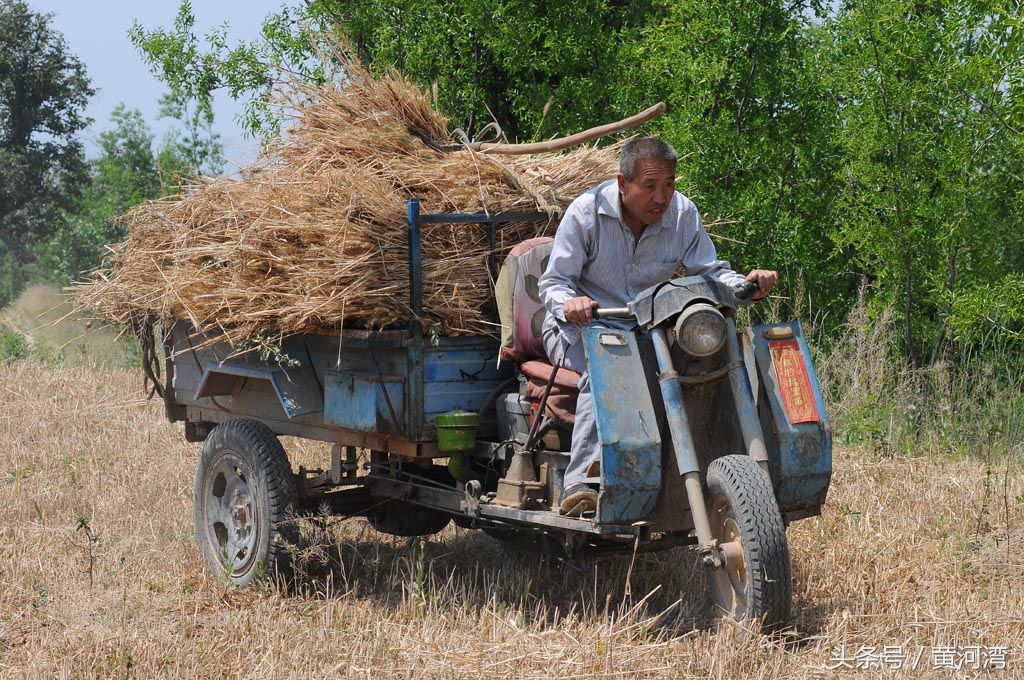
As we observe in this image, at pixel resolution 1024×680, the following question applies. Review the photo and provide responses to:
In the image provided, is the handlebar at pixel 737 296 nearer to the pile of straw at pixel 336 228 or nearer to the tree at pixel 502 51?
the pile of straw at pixel 336 228

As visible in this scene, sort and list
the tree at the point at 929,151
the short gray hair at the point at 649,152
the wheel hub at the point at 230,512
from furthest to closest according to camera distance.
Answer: the tree at the point at 929,151 < the wheel hub at the point at 230,512 < the short gray hair at the point at 649,152

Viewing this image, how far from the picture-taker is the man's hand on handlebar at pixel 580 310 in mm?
4652

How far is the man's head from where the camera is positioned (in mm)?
4859

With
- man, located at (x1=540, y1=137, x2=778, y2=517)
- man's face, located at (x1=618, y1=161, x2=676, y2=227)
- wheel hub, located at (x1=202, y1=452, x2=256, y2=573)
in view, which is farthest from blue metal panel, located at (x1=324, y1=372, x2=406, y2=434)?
man's face, located at (x1=618, y1=161, x2=676, y2=227)

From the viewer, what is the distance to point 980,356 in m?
9.79

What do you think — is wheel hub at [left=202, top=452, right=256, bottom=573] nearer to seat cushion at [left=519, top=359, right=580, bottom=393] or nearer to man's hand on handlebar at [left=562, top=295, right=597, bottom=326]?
seat cushion at [left=519, top=359, right=580, bottom=393]

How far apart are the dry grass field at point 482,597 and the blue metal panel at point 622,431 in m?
0.45

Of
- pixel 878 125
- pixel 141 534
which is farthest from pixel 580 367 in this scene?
pixel 878 125

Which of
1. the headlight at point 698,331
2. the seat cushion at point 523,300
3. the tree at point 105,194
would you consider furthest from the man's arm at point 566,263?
the tree at point 105,194

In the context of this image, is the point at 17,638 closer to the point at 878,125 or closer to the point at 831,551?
the point at 831,551

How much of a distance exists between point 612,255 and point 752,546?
143 cm

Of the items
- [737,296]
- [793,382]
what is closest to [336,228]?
[737,296]

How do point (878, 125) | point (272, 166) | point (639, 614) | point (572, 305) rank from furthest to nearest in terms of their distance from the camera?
point (878, 125) → point (272, 166) → point (639, 614) → point (572, 305)

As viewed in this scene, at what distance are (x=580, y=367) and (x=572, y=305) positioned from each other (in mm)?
363
